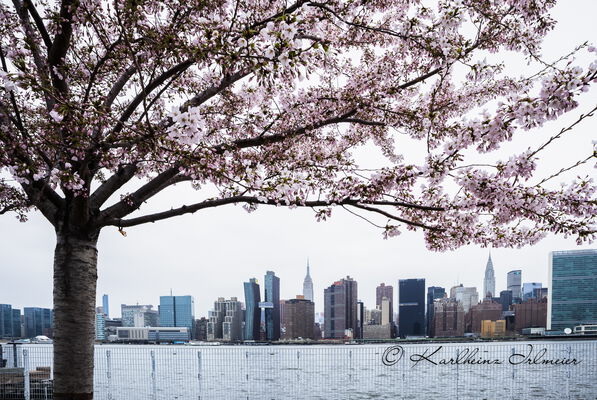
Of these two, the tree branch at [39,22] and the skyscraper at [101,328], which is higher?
the tree branch at [39,22]

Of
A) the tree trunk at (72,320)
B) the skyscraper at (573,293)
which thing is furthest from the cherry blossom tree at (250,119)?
the skyscraper at (573,293)

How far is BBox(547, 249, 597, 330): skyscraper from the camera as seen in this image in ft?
440

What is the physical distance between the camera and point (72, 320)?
17.4ft

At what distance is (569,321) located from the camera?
134750mm

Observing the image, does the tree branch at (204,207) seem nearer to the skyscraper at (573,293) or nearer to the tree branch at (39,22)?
the tree branch at (39,22)

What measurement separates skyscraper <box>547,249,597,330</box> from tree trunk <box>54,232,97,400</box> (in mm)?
159298

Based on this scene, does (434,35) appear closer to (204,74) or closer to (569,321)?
(204,74)

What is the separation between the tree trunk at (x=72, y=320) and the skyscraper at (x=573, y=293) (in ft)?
523

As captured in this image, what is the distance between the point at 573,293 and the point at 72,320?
163 meters

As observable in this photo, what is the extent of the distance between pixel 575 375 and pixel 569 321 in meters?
128

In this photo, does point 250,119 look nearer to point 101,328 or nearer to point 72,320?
point 72,320

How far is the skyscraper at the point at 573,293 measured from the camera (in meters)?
134


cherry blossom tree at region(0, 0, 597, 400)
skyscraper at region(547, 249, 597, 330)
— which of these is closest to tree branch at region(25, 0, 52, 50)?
cherry blossom tree at region(0, 0, 597, 400)

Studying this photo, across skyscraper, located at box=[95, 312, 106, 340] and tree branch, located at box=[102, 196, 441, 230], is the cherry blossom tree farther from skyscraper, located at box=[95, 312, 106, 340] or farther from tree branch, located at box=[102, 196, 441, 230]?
skyscraper, located at box=[95, 312, 106, 340]
